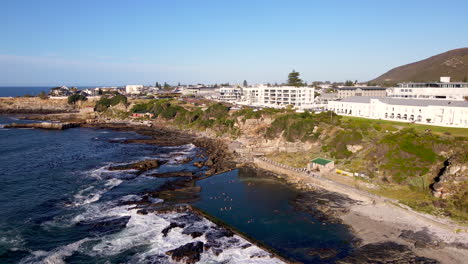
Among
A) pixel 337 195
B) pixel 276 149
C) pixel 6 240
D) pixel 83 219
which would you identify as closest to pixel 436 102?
pixel 276 149

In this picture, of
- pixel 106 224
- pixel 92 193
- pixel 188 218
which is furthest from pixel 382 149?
pixel 92 193

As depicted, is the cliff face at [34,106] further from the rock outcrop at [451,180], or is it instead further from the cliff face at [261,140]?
the rock outcrop at [451,180]

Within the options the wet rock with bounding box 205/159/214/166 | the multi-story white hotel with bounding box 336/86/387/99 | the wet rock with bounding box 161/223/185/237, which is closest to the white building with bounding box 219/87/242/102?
the multi-story white hotel with bounding box 336/86/387/99

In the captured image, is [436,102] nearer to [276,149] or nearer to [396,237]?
[276,149]

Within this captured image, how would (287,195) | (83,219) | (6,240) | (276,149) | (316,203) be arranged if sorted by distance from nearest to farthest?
(6,240) → (83,219) → (316,203) → (287,195) → (276,149)

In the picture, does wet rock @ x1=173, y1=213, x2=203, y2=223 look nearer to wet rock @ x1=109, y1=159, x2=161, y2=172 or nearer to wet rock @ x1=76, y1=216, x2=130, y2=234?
wet rock @ x1=76, y1=216, x2=130, y2=234

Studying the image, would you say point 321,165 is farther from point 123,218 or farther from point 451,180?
point 123,218
